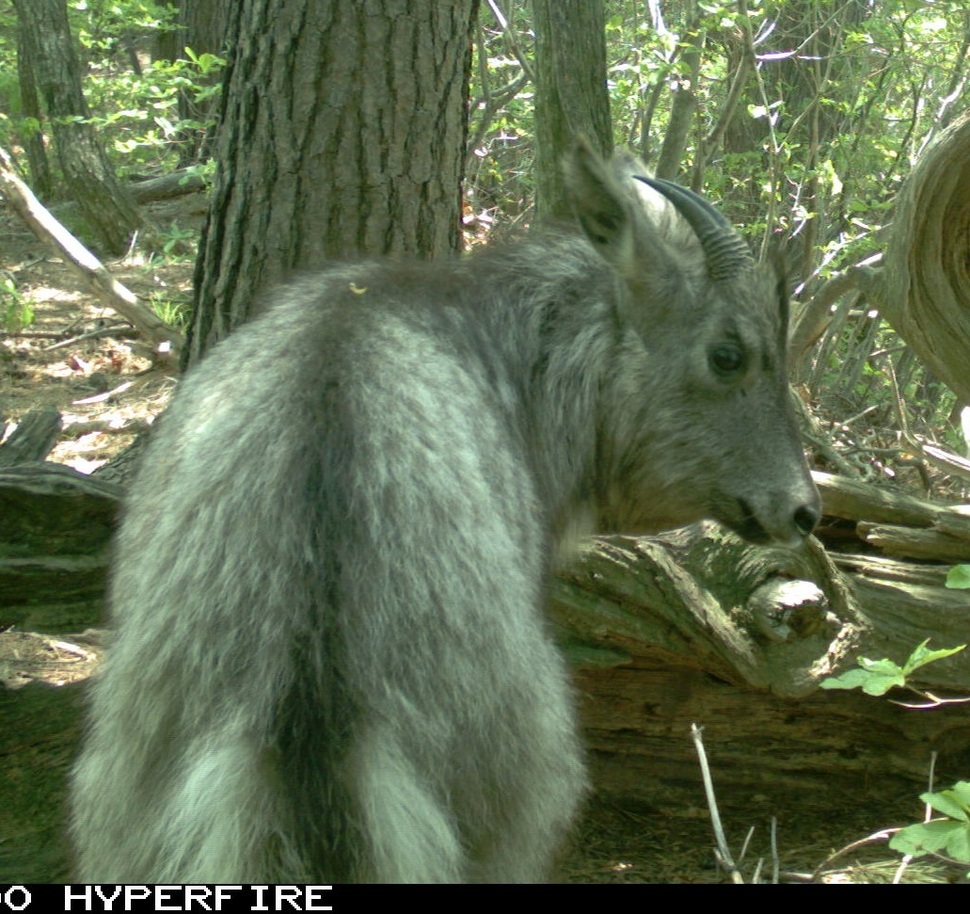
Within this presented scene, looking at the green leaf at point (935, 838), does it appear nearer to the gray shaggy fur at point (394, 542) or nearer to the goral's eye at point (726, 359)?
the gray shaggy fur at point (394, 542)

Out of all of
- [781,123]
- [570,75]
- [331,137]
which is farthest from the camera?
[781,123]

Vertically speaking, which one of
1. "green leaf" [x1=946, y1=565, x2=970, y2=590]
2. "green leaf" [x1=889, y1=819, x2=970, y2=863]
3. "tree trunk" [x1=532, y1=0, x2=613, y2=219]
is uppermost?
"tree trunk" [x1=532, y1=0, x2=613, y2=219]

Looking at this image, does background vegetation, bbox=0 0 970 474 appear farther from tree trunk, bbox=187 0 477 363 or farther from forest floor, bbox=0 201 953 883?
tree trunk, bbox=187 0 477 363

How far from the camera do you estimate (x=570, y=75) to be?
5.70 metres

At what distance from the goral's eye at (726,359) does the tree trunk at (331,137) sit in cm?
125

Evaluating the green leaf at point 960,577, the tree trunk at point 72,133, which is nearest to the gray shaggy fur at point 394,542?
the green leaf at point 960,577

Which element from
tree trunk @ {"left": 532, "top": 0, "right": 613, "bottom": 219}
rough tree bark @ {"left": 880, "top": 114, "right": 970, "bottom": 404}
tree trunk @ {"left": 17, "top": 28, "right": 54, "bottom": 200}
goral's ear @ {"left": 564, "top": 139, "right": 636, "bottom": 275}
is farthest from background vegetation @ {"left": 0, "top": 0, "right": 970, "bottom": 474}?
goral's ear @ {"left": 564, "top": 139, "right": 636, "bottom": 275}

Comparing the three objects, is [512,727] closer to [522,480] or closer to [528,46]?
[522,480]

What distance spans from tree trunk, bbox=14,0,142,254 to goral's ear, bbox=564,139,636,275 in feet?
20.9

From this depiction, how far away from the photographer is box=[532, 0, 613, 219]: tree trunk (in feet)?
18.6

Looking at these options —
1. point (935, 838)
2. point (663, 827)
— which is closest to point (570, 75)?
point (663, 827)

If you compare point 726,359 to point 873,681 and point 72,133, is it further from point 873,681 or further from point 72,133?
point 72,133

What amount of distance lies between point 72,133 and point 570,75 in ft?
14.9

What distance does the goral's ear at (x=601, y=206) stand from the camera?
3119 millimetres
